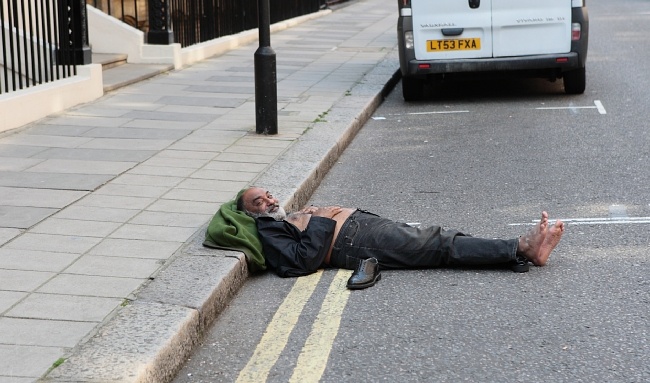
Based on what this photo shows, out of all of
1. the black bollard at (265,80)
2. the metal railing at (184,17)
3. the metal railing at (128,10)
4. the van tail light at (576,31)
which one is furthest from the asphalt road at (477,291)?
the metal railing at (128,10)

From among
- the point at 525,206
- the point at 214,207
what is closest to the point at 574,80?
the point at 525,206

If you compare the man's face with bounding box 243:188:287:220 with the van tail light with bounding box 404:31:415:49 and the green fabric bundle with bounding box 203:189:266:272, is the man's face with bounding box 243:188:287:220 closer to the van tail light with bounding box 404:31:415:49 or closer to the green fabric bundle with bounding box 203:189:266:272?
the green fabric bundle with bounding box 203:189:266:272

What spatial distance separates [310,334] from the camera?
4.88 meters

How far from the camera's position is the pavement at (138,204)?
438 cm

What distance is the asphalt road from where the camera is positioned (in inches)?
176

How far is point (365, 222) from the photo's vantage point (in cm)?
589

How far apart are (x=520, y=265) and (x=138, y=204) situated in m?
2.63

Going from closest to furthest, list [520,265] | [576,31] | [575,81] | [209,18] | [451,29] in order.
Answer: [520,265] < [576,31] < [451,29] < [575,81] < [209,18]

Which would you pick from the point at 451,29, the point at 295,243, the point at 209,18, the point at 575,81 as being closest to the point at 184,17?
the point at 209,18

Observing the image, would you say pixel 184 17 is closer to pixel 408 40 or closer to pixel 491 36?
pixel 408 40

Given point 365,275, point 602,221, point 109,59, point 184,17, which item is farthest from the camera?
point 184,17

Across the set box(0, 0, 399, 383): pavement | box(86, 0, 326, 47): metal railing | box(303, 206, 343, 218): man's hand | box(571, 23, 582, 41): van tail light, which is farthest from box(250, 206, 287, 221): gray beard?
box(86, 0, 326, 47): metal railing

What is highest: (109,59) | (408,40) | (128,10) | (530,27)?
(128,10)

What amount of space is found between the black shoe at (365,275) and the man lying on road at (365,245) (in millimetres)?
12
